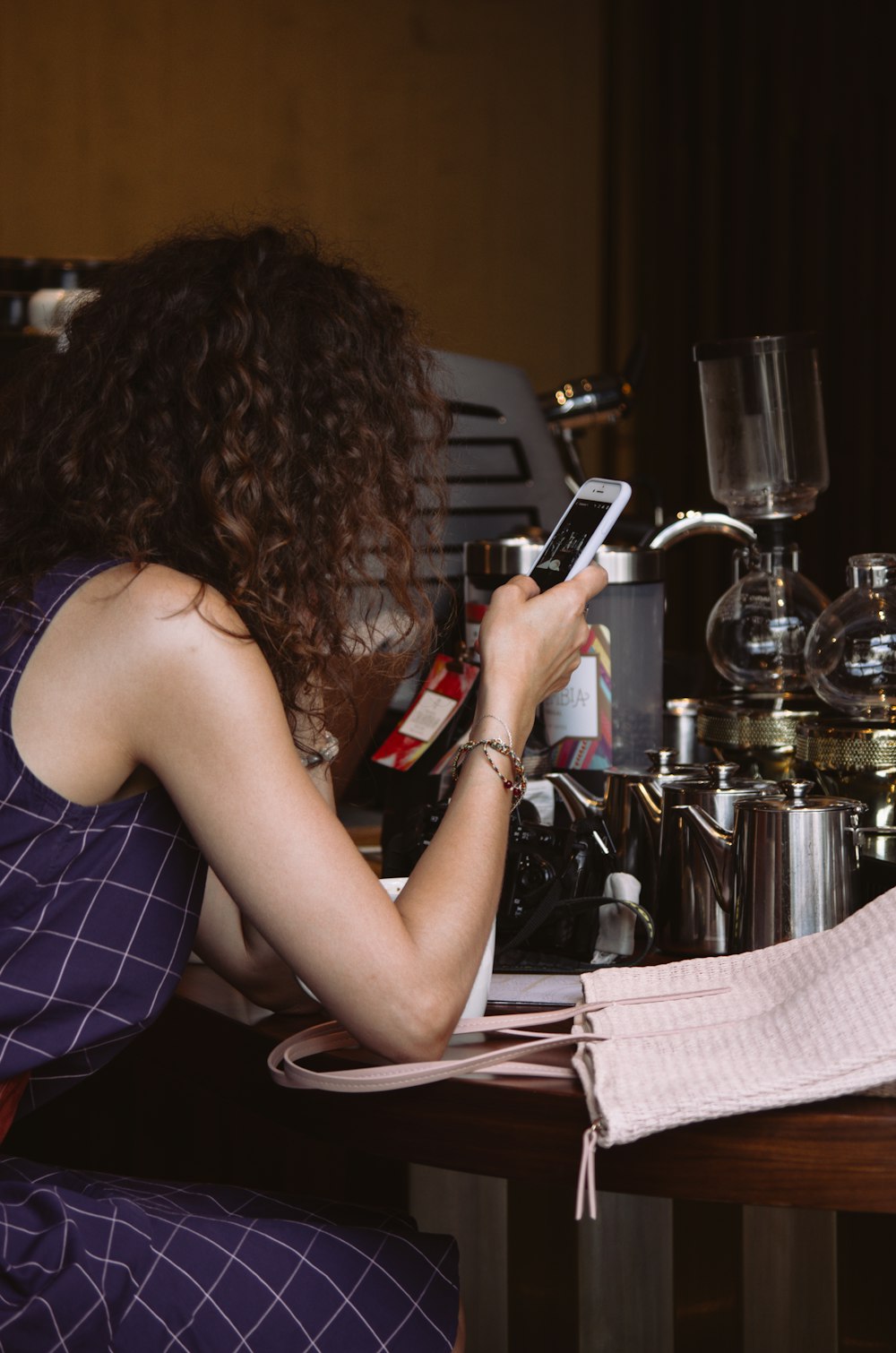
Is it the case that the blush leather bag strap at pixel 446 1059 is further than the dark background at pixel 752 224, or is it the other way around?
the dark background at pixel 752 224

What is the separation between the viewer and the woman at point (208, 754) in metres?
0.89

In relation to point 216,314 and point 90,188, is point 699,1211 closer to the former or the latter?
point 216,314

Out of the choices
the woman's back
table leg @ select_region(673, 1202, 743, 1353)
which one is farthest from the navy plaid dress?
table leg @ select_region(673, 1202, 743, 1353)

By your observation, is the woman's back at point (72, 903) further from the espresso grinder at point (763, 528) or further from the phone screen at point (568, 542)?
the espresso grinder at point (763, 528)

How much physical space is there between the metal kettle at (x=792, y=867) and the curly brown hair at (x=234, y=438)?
33 centimetres

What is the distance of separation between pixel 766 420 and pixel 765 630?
0.30m

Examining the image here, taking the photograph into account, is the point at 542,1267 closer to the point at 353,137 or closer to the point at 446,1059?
the point at 446,1059

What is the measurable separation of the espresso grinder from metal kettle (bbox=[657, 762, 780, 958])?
0.28 m

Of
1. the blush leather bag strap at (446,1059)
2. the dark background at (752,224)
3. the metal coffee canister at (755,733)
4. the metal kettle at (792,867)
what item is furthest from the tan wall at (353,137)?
the blush leather bag strap at (446,1059)

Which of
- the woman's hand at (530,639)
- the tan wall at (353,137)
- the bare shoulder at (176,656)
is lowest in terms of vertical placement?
the woman's hand at (530,639)

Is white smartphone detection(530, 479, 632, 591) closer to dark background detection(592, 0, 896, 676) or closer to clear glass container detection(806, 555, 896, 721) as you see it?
clear glass container detection(806, 555, 896, 721)

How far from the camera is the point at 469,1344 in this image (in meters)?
1.37

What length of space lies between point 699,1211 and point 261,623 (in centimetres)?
76

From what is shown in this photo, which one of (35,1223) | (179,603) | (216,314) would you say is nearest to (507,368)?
(216,314)
